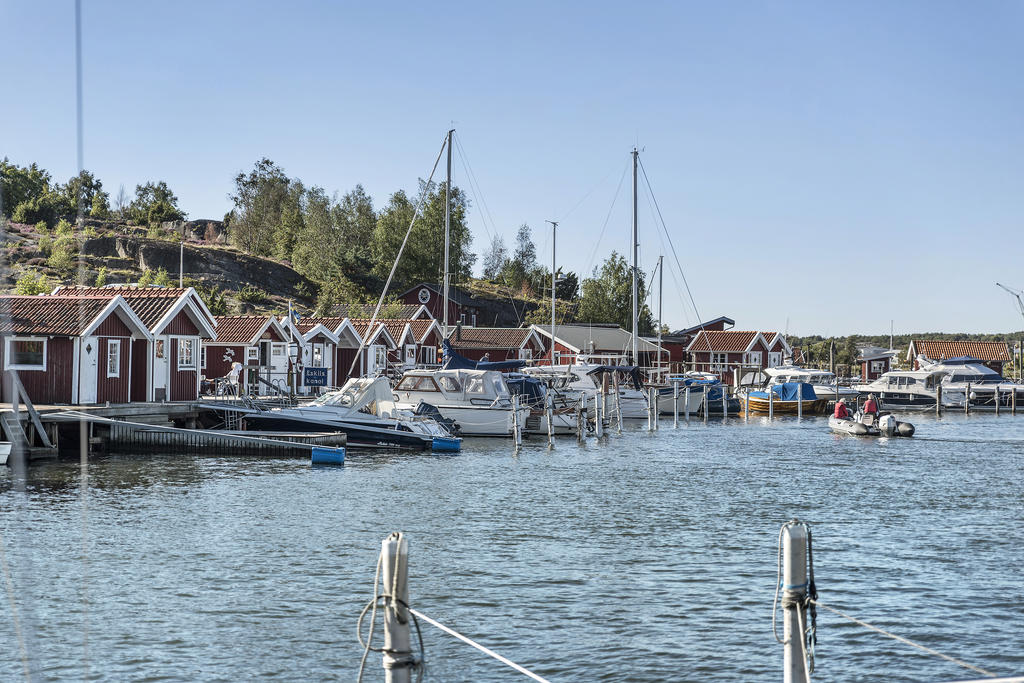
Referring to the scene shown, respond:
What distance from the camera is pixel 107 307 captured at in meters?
37.5

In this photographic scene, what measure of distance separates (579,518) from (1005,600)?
32.9ft

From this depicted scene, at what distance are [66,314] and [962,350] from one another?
9197cm

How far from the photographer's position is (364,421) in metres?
38.3

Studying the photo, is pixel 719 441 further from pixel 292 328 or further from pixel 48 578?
pixel 48 578

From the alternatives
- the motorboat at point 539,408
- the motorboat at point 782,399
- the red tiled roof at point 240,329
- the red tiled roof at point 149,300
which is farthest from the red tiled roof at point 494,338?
the red tiled roof at point 149,300

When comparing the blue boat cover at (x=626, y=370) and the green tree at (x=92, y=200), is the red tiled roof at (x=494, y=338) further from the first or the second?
the green tree at (x=92, y=200)

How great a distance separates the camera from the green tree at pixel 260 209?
135500mm

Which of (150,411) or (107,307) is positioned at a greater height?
(107,307)

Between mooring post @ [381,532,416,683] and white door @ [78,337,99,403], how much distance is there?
1272 inches

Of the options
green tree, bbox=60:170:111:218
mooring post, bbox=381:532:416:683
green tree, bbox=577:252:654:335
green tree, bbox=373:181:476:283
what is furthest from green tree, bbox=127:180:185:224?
mooring post, bbox=381:532:416:683

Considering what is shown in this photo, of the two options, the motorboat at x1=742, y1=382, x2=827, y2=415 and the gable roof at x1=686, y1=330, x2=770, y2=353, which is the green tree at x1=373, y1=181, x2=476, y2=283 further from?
the motorboat at x1=742, y1=382, x2=827, y2=415

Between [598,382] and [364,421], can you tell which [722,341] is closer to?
[598,382]

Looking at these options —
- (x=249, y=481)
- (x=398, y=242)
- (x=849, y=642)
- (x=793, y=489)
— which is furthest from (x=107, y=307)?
(x=398, y=242)

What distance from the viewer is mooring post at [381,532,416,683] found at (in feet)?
25.5
